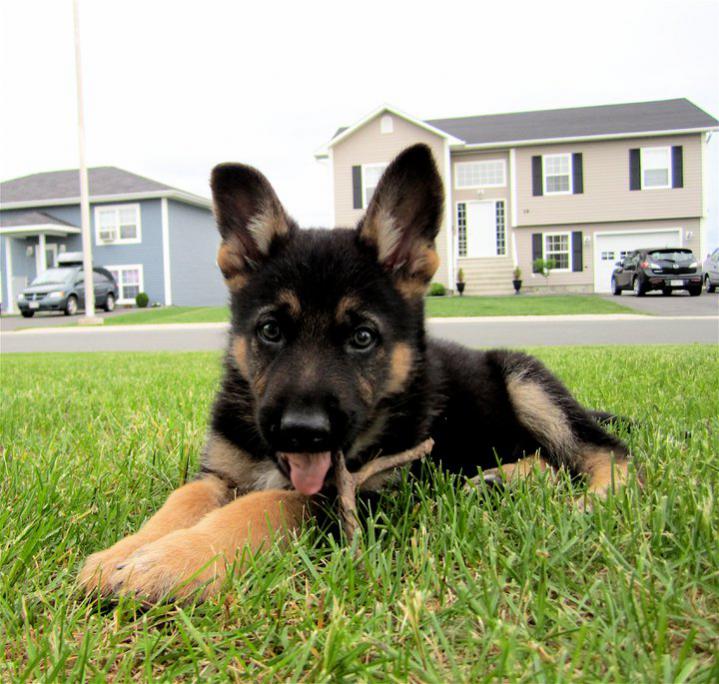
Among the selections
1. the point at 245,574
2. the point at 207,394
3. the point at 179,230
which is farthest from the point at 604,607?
the point at 179,230

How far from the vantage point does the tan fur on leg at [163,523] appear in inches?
79.8

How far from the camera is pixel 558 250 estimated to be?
3384 cm

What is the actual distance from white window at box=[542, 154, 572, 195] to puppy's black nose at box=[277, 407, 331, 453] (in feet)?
109

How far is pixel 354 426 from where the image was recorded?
2662mm

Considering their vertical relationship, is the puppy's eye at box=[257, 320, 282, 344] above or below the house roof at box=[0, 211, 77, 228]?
below

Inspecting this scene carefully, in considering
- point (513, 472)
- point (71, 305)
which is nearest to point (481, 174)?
point (71, 305)

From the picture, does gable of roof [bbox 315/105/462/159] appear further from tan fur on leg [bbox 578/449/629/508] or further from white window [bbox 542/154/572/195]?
tan fur on leg [bbox 578/449/629/508]

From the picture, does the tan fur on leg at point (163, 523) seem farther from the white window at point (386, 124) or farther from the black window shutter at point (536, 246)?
the black window shutter at point (536, 246)

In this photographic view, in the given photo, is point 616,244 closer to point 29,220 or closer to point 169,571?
point 29,220

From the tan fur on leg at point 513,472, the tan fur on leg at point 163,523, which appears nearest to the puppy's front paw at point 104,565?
the tan fur on leg at point 163,523

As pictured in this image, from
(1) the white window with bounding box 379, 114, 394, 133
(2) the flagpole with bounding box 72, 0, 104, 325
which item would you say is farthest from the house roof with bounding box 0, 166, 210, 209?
(1) the white window with bounding box 379, 114, 394, 133

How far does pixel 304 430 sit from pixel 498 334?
12.9 m

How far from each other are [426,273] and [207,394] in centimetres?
319

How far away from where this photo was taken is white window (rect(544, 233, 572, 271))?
33.8m
